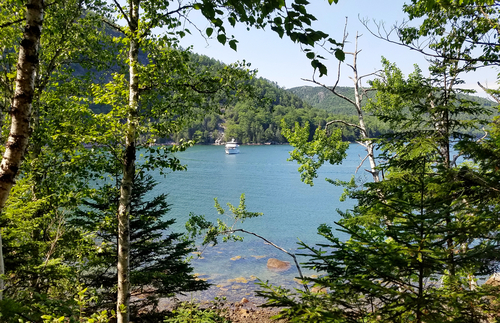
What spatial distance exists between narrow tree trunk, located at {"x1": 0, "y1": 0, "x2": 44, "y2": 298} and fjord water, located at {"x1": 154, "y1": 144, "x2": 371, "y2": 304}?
8629 millimetres

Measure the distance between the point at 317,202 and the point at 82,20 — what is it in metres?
29.4

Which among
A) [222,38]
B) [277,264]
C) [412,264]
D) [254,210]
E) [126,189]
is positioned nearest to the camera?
[222,38]

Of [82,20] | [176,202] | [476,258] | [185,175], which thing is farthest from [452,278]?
[185,175]

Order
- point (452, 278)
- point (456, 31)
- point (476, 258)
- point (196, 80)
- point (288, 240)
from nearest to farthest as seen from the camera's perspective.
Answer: point (476, 258), point (452, 278), point (196, 80), point (456, 31), point (288, 240)

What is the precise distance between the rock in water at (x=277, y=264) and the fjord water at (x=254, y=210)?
0.46m

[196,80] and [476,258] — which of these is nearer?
[476,258]

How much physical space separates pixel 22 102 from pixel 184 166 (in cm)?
400

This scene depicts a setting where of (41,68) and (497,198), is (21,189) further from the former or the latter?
(497,198)

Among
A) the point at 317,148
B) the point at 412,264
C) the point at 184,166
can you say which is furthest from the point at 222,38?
the point at 317,148

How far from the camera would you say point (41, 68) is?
8875mm

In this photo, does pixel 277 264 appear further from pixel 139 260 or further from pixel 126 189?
pixel 126 189

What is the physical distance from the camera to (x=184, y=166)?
6457mm

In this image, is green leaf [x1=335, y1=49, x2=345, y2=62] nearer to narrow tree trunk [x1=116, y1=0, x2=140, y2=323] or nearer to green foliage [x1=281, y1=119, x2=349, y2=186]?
narrow tree trunk [x1=116, y1=0, x2=140, y2=323]

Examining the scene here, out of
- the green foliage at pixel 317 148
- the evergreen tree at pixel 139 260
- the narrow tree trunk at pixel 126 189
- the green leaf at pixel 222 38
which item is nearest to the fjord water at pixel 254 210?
the evergreen tree at pixel 139 260
